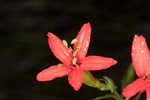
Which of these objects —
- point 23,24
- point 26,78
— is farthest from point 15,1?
point 26,78

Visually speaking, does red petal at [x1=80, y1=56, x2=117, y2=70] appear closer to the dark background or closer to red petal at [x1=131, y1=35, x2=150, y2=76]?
red petal at [x1=131, y1=35, x2=150, y2=76]

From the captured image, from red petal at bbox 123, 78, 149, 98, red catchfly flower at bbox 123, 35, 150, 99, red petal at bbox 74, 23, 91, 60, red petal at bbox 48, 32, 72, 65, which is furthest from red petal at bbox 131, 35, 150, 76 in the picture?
red petal at bbox 48, 32, 72, 65

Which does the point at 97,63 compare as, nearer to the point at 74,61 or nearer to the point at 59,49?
the point at 74,61

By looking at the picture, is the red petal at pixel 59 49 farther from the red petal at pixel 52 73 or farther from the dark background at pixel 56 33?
the dark background at pixel 56 33

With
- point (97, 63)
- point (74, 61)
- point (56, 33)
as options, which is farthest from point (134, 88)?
point (56, 33)

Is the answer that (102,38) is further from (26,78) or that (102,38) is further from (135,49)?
(135,49)

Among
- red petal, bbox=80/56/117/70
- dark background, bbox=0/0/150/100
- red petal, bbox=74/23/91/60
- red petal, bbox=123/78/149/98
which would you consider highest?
red petal, bbox=74/23/91/60

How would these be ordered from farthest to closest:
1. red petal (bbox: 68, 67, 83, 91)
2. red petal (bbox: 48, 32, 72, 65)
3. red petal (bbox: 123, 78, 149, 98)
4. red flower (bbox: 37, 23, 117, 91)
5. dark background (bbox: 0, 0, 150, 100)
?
1. dark background (bbox: 0, 0, 150, 100)
2. red petal (bbox: 48, 32, 72, 65)
3. red flower (bbox: 37, 23, 117, 91)
4. red petal (bbox: 68, 67, 83, 91)
5. red petal (bbox: 123, 78, 149, 98)
